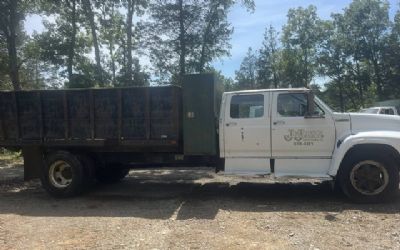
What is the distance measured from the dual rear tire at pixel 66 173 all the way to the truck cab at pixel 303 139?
309cm

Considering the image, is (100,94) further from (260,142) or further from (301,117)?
(301,117)

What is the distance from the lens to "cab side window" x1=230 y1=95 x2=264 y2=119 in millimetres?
9547

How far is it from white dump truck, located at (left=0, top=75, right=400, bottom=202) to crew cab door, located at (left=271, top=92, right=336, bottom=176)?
0.06 feet

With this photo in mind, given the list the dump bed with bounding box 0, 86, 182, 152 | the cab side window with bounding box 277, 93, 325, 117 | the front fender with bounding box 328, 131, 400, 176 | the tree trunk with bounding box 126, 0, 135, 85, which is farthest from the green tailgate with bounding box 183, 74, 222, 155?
the tree trunk with bounding box 126, 0, 135, 85

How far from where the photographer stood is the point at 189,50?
27.4 metres

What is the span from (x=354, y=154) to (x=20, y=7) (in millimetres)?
20643

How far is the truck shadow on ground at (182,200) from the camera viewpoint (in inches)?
340

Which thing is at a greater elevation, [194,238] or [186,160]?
[186,160]

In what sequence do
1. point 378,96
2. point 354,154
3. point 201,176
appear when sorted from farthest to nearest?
point 378,96
point 201,176
point 354,154

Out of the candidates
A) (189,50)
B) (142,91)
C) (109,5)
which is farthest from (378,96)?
(142,91)

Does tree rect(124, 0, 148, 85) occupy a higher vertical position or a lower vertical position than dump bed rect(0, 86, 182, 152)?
higher

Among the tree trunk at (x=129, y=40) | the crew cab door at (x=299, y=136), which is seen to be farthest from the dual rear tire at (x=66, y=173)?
the tree trunk at (x=129, y=40)

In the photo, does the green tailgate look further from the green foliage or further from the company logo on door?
the green foliage

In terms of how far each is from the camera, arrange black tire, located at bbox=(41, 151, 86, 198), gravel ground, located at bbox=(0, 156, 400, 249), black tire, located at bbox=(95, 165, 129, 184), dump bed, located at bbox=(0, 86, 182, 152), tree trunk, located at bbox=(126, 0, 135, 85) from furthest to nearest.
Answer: tree trunk, located at bbox=(126, 0, 135, 85), black tire, located at bbox=(95, 165, 129, 184), black tire, located at bbox=(41, 151, 86, 198), dump bed, located at bbox=(0, 86, 182, 152), gravel ground, located at bbox=(0, 156, 400, 249)
